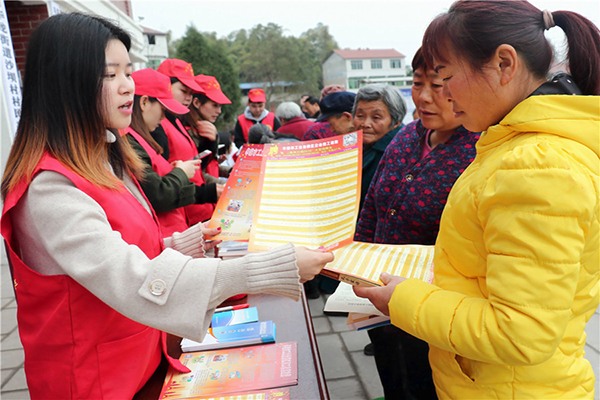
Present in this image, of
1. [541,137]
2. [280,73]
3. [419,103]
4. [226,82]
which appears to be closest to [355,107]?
[419,103]

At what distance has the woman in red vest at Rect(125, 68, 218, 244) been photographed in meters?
2.15

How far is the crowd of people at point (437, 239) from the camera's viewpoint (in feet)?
2.55

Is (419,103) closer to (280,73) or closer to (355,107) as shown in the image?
(355,107)

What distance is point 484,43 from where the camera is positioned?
2.92ft

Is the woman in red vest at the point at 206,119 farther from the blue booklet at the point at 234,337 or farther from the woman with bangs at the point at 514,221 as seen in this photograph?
the woman with bangs at the point at 514,221

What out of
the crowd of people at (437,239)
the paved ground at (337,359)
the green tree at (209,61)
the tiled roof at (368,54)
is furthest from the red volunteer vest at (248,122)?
the tiled roof at (368,54)

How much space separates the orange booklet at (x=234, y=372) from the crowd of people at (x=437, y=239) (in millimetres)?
69

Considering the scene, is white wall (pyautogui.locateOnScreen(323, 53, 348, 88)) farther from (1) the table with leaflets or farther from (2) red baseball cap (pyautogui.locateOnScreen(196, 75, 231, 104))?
(1) the table with leaflets

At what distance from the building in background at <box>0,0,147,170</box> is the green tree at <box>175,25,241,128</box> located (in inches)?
497

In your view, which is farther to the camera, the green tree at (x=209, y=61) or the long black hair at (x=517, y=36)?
the green tree at (x=209, y=61)

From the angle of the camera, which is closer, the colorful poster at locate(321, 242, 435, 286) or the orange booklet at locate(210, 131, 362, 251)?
the colorful poster at locate(321, 242, 435, 286)

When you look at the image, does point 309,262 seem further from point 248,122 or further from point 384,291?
point 248,122

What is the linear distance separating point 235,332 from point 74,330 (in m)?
0.58

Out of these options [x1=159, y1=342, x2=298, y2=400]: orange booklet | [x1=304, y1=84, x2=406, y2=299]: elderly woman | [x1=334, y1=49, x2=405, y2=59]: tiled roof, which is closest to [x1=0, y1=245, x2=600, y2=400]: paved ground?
[x1=304, y1=84, x2=406, y2=299]: elderly woman
